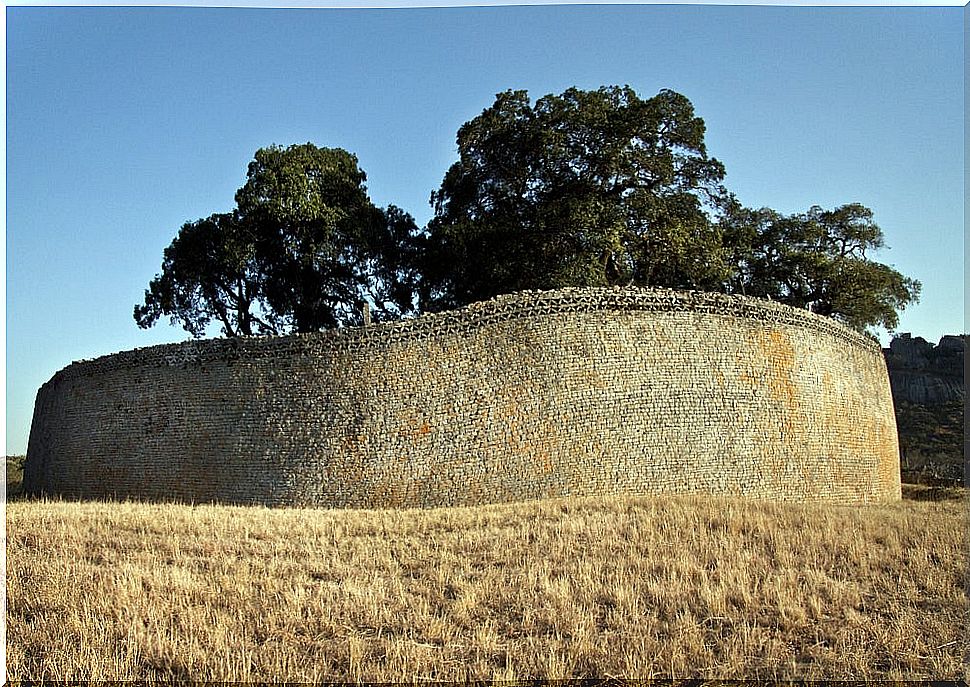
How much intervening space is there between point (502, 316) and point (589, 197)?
470cm

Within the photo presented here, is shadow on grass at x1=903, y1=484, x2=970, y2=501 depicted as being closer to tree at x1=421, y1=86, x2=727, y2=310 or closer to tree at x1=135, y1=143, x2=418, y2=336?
A: tree at x1=421, y1=86, x2=727, y2=310

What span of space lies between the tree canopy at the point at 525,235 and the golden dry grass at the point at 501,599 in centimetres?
734

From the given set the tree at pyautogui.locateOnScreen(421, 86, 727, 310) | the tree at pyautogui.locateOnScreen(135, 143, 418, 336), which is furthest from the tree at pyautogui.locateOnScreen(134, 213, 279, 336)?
the tree at pyautogui.locateOnScreen(421, 86, 727, 310)

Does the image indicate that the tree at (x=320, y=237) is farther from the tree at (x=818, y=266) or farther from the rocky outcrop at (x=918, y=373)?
the rocky outcrop at (x=918, y=373)

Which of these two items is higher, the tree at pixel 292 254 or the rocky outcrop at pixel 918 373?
the tree at pixel 292 254

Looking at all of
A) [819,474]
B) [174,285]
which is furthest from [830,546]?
[174,285]

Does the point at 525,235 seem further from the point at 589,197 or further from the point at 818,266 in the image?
the point at 818,266

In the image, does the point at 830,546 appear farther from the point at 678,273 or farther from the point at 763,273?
the point at 763,273

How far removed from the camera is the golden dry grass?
4.50 m

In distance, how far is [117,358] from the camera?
12750 millimetres

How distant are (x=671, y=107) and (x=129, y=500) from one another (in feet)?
34.3

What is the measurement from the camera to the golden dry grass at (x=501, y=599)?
4.50 meters

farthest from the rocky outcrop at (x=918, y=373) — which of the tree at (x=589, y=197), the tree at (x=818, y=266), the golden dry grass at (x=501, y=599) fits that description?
the golden dry grass at (x=501, y=599)

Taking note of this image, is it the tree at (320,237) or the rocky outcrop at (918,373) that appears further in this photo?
the tree at (320,237)
